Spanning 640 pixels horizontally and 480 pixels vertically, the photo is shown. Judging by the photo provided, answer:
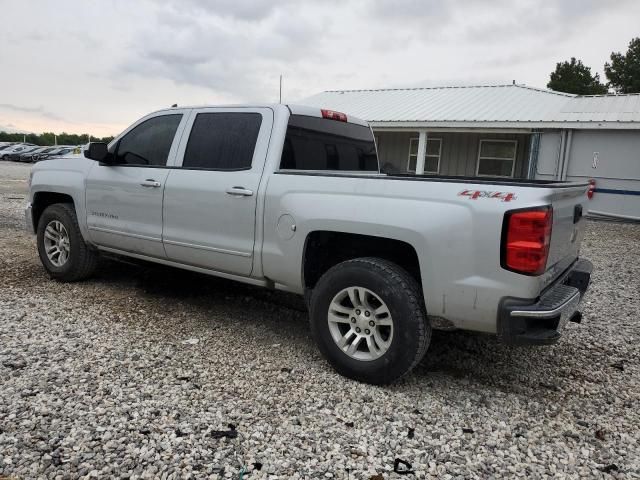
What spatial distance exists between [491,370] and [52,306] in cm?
397

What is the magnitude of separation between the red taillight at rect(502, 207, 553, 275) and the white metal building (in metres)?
12.4

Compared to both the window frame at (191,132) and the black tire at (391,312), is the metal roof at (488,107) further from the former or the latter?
the black tire at (391,312)

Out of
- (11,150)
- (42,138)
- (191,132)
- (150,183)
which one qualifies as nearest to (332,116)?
(191,132)

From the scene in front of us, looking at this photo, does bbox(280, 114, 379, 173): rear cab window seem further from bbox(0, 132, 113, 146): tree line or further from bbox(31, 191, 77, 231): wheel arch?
bbox(0, 132, 113, 146): tree line

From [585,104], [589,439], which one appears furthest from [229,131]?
[585,104]

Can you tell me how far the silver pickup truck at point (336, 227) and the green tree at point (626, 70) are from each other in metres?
38.0

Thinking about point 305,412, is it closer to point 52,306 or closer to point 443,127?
point 52,306

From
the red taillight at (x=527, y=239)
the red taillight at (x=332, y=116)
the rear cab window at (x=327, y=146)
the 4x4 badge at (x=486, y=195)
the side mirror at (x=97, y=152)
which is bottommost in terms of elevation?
the red taillight at (x=527, y=239)

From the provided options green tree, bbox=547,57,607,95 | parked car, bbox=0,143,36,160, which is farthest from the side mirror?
parked car, bbox=0,143,36,160

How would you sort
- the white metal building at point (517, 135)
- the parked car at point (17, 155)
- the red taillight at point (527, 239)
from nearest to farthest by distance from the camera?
the red taillight at point (527, 239)
the white metal building at point (517, 135)
the parked car at point (17, 155)

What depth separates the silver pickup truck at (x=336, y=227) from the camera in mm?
3074

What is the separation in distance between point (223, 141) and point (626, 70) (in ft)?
133

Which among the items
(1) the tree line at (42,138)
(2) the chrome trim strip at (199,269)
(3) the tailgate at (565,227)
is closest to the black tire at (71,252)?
(2) the chrome trim strip at (199,269)

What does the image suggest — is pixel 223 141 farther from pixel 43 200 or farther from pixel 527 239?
pixel 43 200
